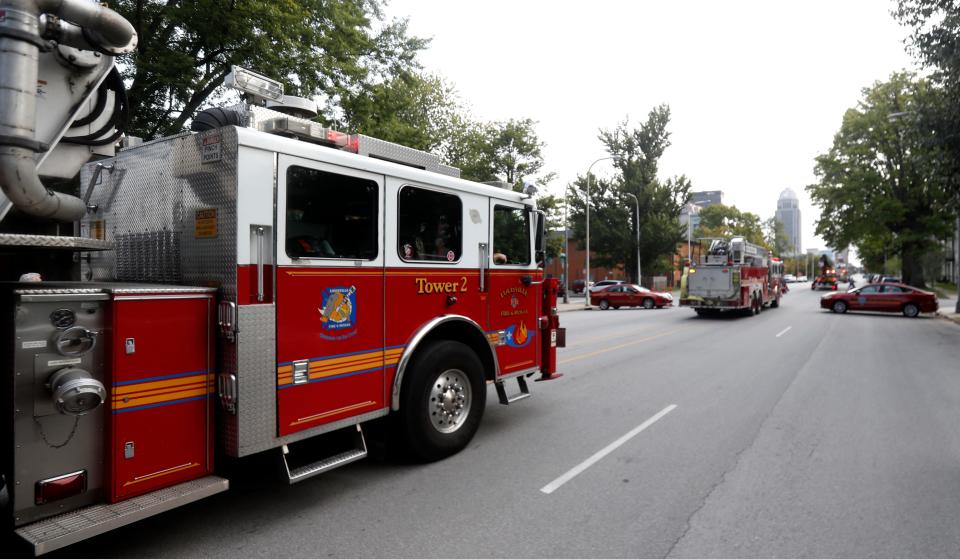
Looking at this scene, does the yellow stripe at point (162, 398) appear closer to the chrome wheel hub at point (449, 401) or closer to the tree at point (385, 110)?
the chrome wheel hub at point (449, 401)

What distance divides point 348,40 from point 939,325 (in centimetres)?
2285

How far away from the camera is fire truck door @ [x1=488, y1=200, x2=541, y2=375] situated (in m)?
5.98

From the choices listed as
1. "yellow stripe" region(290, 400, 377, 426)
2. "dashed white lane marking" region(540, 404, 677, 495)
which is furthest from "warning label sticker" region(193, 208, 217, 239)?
"dashed white lane marking" region(540, 404, 677, 495)

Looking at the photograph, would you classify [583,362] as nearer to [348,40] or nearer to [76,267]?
[76,267]

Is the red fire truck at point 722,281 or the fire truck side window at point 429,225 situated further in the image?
the red fire truck at point 722,281

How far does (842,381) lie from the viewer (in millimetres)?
9438

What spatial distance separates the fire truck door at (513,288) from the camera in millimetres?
5980

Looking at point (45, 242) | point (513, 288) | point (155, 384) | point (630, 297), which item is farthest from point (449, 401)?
point (630, 297)

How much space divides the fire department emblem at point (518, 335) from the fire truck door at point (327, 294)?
1965 millimetres

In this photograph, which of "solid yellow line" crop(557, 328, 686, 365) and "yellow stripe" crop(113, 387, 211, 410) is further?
"solid yellow line" crop(557, 328, 686, 365)

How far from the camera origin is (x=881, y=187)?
4019 cm

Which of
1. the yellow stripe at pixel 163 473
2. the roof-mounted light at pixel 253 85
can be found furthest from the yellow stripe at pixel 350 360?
the roof-mounted light at pixel 253 85

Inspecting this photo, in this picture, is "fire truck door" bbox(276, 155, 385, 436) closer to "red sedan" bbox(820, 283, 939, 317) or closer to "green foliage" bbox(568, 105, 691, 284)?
"red sedan" bbox(820, 283, 939, 317)

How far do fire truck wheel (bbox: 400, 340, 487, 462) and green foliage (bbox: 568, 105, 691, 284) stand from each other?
1720 inches
